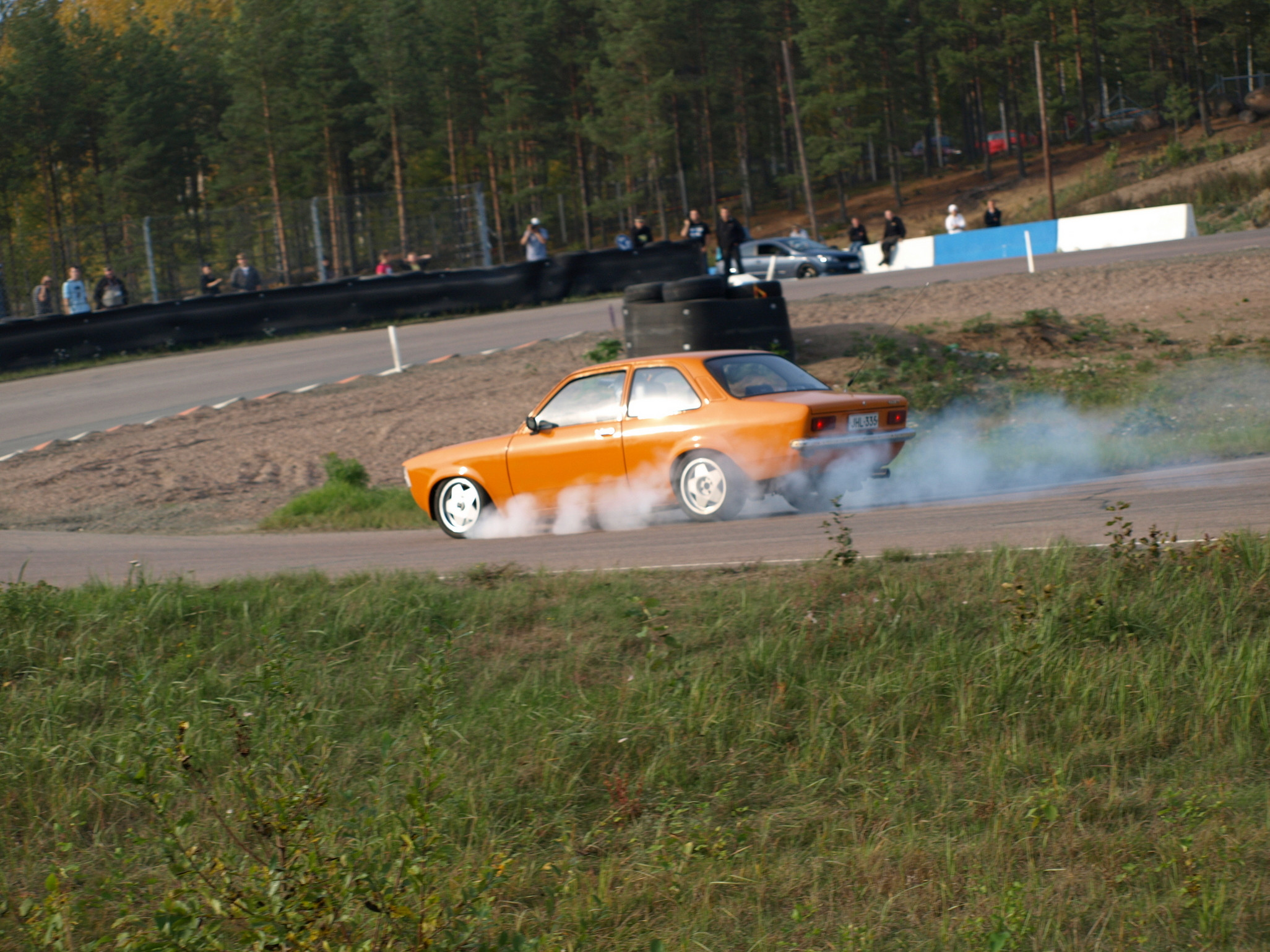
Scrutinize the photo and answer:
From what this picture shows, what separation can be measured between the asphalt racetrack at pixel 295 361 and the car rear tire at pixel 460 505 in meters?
9.00

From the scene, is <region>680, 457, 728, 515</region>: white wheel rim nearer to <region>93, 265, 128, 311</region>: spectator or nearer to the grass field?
the grass field

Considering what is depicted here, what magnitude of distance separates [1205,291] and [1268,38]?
58.1 meters

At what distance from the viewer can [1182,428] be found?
12898mm

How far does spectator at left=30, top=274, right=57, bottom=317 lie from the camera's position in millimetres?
26406

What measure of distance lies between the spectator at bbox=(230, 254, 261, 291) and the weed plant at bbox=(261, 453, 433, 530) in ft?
51.6

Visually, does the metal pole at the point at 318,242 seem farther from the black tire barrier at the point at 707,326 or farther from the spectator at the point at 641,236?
the black tire barrier at the point at 707,326

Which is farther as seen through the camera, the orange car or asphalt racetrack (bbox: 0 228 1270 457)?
asphalt racetrack (bbox: 0 228 1270 457)

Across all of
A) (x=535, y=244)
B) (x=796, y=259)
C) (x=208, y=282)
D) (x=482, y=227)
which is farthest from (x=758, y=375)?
(x=796, y=259)

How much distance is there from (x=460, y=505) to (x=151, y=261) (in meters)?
21.0

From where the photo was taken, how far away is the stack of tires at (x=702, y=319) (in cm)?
1401

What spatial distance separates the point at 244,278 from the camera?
27516 mm

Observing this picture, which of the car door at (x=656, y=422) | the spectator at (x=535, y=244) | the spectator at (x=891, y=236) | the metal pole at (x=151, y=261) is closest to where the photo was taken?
the car door at (x=656, y=422)

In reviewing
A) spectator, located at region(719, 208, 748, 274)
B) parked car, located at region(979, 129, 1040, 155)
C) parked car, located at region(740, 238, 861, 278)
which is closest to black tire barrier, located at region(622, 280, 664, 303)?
spectator, located at region(719, 208, 748, 274)

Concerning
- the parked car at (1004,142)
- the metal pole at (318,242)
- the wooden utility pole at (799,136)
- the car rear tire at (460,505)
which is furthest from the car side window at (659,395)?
the parked car at (1004,142)
